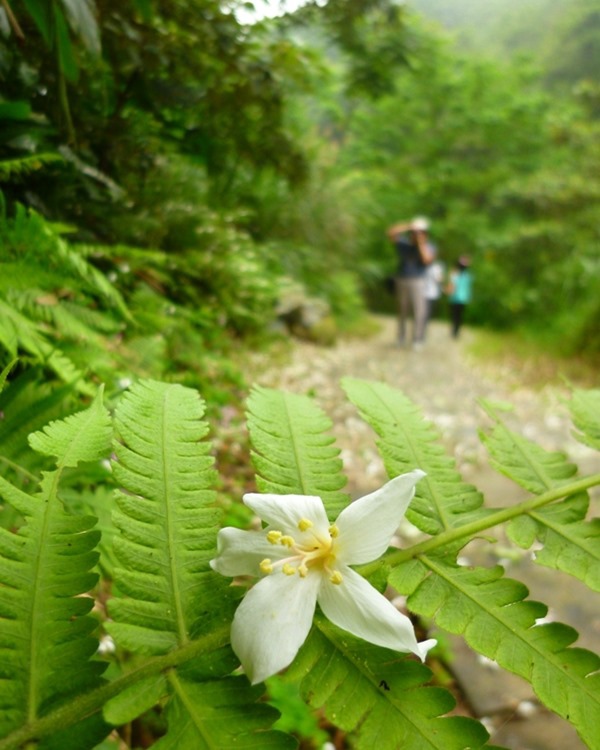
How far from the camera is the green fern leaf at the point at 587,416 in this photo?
1.03m

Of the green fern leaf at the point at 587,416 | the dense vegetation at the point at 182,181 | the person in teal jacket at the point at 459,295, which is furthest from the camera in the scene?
the person in teal jacket at the point at 459,295


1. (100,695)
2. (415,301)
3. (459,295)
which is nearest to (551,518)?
(100,695)

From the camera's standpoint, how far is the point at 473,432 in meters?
5.03

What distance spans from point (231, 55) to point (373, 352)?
591 cm

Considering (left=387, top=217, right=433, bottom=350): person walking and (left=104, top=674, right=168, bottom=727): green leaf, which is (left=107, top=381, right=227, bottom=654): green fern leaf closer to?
(left=104, top=674, right=168, bottom=727): green leaf

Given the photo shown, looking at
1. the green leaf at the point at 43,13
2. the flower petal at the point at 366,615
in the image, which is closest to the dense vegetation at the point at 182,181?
the green leaf at the point at 43,13

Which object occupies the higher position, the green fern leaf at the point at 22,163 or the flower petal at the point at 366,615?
the green fern leaf at the point at 22,163

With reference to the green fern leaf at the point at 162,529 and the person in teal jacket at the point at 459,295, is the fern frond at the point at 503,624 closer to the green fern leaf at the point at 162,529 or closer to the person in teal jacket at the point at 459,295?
the green fern leaf at the point at 162,529

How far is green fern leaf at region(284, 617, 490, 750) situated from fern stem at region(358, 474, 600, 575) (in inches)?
4.2

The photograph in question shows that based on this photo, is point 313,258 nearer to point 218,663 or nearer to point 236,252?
point 236,252

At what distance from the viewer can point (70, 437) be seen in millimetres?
Answer: 740

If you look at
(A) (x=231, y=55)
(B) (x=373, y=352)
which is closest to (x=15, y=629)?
(A) (x=231, y=55)

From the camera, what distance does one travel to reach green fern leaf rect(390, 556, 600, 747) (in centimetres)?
62

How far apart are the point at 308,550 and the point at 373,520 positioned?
94mm
